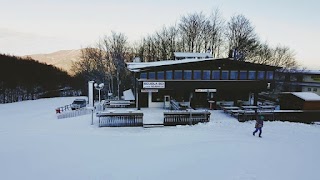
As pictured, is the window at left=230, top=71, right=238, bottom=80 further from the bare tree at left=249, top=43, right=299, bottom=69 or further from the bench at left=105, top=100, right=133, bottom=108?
the bare tree at left=249, top=43, right=299, bottom=69

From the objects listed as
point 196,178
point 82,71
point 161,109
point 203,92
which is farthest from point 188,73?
point 82,71

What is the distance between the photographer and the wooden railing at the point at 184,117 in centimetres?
1807

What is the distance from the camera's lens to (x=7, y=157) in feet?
36.6

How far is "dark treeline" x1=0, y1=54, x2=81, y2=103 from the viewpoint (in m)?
43.2

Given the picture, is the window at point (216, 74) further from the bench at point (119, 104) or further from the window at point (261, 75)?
the bench at point (119, 104)

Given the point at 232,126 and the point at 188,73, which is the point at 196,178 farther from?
the point at 188,73

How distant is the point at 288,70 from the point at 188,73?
38.8 metres

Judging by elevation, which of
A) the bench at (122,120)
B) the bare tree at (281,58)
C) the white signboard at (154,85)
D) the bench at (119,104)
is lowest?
the bench at (122,120)

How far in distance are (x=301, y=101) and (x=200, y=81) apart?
9485 mm

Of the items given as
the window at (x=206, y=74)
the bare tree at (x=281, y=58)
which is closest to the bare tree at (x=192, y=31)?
the bare tree at (x=281, y=58)

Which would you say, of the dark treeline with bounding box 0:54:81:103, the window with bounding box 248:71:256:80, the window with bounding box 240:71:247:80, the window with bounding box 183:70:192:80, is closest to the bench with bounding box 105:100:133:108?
the window with bounding box 183:70:192:80

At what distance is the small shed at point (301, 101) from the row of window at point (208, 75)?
3.14 meters

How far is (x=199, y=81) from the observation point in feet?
78.4

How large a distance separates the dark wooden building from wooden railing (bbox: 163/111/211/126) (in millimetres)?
5572
